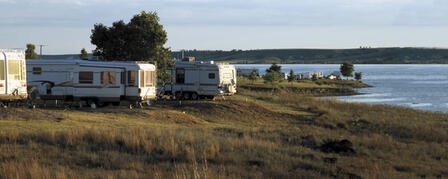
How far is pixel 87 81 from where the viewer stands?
2694 centimetres

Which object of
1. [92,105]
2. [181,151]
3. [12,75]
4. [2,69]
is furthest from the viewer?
[92,105]

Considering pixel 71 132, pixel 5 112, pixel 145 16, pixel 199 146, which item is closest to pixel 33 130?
pixel 71 132

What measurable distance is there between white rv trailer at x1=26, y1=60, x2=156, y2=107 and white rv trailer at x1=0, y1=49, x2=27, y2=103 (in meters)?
4.11

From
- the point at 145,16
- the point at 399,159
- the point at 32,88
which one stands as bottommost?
the point at 399,159

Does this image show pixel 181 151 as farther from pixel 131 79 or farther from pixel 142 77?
pixel 142 77

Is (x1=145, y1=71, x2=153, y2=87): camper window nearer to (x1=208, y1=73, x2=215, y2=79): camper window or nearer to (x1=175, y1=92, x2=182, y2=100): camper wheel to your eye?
(x1=208, y1=73, x2=215, y2=79): camper window

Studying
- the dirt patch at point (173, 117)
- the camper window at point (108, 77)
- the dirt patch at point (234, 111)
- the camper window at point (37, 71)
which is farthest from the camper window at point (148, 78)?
the camper window at point (37, 71)

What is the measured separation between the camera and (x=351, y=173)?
545 inches

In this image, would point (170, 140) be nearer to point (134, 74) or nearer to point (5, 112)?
point (5, 112)

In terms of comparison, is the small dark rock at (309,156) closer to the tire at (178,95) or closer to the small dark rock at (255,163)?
the small dark rock at (255,163)

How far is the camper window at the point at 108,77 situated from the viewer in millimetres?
26859

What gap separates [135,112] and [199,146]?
9814 mm

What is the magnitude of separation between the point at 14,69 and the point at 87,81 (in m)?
4.98

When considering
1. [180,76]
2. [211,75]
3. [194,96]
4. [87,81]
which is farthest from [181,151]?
[180,76]
